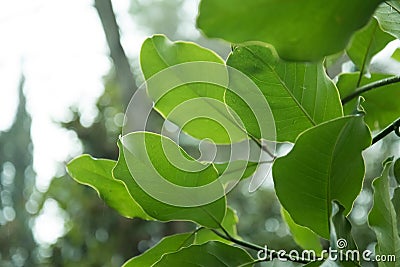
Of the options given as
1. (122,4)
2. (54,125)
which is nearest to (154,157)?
(54,125)

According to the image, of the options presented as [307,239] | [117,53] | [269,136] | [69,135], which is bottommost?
[69,135]

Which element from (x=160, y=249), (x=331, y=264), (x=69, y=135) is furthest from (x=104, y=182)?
(x=69, y=135)

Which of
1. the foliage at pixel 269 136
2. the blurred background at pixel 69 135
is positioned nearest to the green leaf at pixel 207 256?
the foliage at pixel 269 136

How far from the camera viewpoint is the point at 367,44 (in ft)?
1.06

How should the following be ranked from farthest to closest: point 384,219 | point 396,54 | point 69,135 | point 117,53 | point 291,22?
point 69,135
point 117,53
point 396,54
point 384,219
point 291,22

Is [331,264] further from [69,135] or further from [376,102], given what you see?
[69,135]

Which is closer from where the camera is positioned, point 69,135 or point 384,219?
point 384,219

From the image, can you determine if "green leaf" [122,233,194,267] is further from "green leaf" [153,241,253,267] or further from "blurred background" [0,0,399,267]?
"blurred background" [0,0,399,267]

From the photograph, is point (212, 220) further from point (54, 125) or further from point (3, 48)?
point (3, 48)

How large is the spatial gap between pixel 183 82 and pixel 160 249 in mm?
90

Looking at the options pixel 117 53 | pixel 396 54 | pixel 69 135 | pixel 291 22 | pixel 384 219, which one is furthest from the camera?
pixel 69 135

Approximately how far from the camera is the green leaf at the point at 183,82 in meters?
0.30

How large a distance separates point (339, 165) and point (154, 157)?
9 centimetres

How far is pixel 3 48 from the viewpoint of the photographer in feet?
8.08
